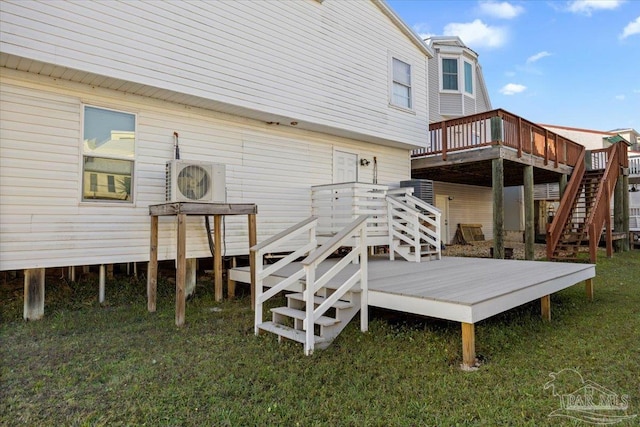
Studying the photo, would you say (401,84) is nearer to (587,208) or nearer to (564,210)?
(564,210)

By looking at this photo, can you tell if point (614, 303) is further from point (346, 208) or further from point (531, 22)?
point (531, 22)

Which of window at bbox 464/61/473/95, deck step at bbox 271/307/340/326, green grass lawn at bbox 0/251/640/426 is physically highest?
window at bbox 464/61/473/95

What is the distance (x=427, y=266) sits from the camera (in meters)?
6.29

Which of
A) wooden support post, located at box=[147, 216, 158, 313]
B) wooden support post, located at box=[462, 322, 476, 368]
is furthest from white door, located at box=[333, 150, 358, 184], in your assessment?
wooden support post, located at box=[462, 322, 476, 368]

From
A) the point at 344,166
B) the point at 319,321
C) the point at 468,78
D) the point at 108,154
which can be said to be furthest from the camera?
the point at 468,78

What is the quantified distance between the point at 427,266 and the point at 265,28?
4.84 m

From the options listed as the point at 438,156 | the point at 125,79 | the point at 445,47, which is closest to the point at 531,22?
the point at 445,47

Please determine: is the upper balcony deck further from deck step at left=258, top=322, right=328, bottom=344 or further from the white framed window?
deck step at left=258, top=322, right=328, bottom=344

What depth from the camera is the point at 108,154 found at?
552 cm

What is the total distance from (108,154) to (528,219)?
9481 millimetres

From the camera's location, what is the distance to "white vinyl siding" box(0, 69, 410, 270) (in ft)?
15.8

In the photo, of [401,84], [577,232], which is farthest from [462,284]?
[577,232]

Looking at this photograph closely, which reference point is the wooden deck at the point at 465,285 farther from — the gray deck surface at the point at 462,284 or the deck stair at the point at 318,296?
the deck stair at the point at 318,296

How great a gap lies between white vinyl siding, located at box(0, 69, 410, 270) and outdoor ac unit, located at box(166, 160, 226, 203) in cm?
76
